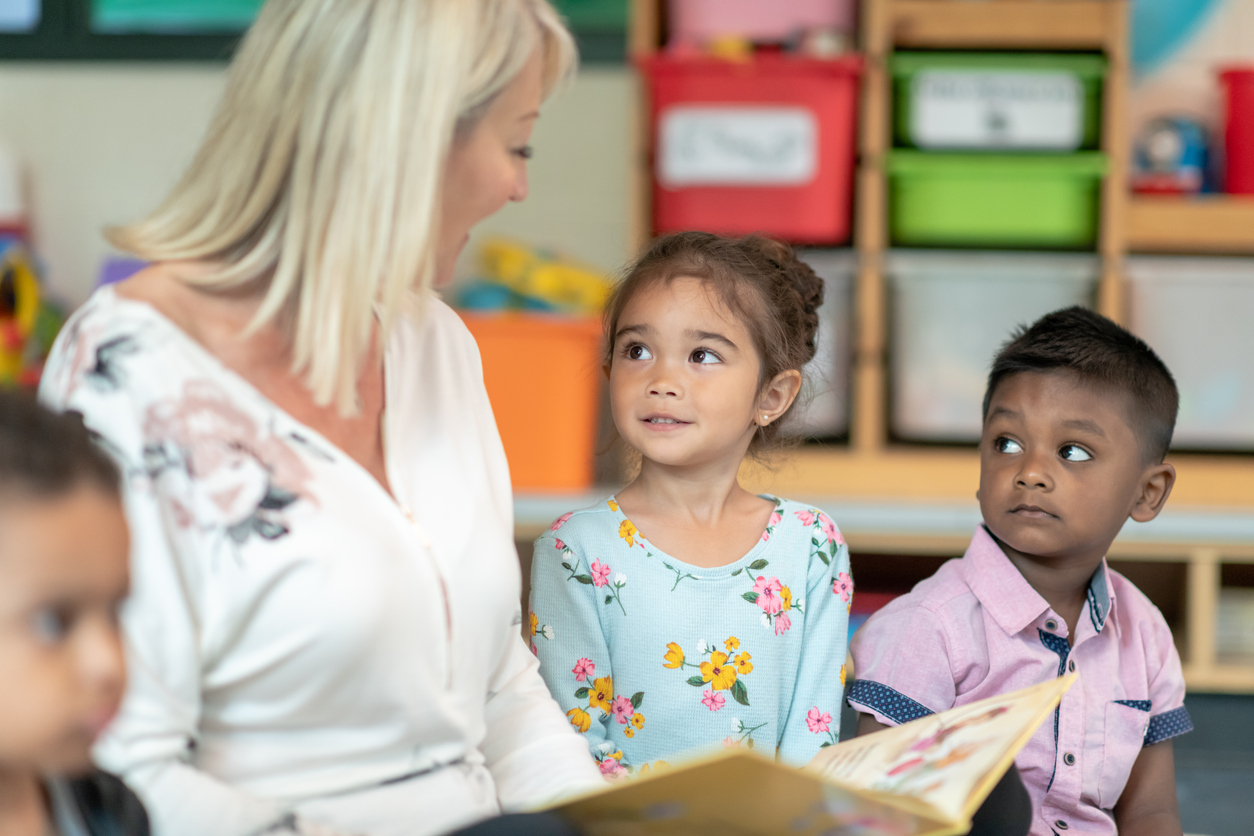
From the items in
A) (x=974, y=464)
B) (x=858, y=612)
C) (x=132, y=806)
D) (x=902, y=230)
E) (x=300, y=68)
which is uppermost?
(x=300, y=68)

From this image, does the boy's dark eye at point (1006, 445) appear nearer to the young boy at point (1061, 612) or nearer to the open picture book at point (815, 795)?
the young boy at point (1061, 612)

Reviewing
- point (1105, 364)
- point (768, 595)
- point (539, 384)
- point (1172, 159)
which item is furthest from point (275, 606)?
point (1172, 159)

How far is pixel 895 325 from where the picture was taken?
2.46 m

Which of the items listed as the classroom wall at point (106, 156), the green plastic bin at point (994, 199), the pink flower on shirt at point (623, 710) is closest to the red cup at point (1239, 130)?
the green plastic bin at point (994, 199)

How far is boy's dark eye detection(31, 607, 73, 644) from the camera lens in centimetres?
58

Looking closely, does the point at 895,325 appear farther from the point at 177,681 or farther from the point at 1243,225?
the point at 177,681

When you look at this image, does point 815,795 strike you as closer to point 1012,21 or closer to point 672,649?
point 672,649

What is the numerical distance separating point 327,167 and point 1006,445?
718 millimetres

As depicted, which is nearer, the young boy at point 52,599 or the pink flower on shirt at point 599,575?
the young boy at point 52,599

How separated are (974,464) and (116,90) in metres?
2.13

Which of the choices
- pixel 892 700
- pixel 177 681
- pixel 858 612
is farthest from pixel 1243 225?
pixel 177 681

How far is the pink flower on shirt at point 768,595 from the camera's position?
119 centimetres

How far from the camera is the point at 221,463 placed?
0.78 metres

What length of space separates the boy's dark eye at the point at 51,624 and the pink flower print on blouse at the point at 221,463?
6.7 inches
